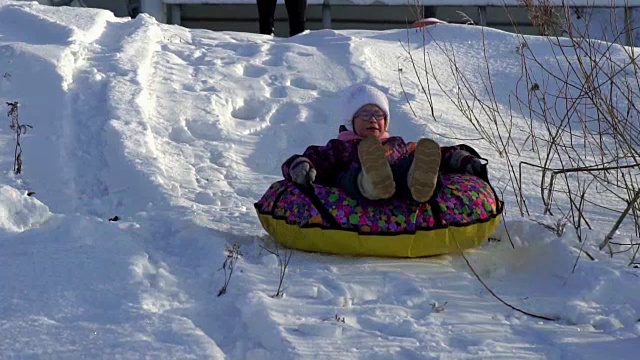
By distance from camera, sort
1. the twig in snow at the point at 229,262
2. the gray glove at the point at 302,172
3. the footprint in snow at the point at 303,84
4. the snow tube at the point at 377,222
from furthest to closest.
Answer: the footprint in snow at the point at 303,84 < the gray glove at the point at 302,172 < the snow tube at the point at 377,222 < the twig in snow at the point at 229,262

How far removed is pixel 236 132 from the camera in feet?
19.8

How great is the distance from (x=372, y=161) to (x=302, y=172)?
39cm

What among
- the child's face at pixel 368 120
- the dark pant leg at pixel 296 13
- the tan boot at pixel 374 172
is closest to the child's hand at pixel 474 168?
the child's face at pixel 368 120

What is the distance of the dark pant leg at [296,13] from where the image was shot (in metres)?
8.55

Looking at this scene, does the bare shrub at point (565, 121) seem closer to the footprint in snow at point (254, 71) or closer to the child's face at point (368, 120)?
the child's face at point (368, 120)

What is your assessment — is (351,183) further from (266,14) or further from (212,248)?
(266,14)

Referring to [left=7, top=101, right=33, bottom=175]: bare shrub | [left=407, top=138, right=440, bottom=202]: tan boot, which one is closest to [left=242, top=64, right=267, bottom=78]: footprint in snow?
[left=7, top=101, right=33, bottom=175]: bare shrub

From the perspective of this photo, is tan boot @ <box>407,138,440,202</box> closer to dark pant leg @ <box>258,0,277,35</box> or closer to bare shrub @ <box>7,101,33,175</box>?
bare shrub @ <box>7,101,33,175</box>

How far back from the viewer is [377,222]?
387cm

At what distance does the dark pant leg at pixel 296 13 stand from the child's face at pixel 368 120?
4.31m

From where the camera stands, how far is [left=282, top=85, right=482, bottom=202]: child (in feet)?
12.3

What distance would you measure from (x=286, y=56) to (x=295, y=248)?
372 cm

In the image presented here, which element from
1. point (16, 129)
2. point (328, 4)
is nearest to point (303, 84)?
point (16, 129)

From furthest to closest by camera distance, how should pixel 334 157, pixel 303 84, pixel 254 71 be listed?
pixel 254 71
pixel 303 84
pixel 334 157
